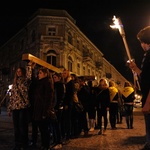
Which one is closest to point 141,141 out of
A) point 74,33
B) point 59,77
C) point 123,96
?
point 59,77

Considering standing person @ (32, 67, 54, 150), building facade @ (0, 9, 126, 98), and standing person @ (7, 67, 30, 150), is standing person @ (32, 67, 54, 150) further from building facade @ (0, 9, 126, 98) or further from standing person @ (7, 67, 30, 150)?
building facade @ (0, 9, 126, 98)

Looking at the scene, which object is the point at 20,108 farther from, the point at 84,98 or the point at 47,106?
the point at 84,98

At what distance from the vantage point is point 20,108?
6.21 metres

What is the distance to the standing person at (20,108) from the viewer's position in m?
6.22

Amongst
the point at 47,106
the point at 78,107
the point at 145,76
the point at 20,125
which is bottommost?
the point at 20,125

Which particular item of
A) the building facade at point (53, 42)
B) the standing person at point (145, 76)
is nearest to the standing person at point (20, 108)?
the standing person at point (145, 76)

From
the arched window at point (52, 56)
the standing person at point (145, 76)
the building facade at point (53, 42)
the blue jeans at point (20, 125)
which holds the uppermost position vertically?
→ the building facade at point (53, 42)

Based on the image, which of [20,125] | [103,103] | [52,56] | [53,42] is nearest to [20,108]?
[20,125]

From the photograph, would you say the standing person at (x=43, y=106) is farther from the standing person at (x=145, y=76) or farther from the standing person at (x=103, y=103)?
the standing person at (x=103, y=103)

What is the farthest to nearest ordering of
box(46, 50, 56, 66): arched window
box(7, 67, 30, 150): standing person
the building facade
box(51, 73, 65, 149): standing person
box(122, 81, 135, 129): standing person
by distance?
box(46, 50, 56, 66): arched window, the building facade, box(122, 81, 135, 129): standing person, box(51, 73, 65, 149): standing person, box(7, 67, 30, 150): standing person

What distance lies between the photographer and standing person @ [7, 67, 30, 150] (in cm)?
622

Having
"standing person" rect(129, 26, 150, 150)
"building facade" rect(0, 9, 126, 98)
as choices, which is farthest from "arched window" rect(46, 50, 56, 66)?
"standing person" rect(129, 26, 150, 150)

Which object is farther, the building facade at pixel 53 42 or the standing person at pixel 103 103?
the building facade at pixel 53 42

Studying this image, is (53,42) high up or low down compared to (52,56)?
up
